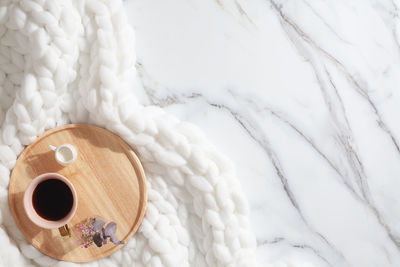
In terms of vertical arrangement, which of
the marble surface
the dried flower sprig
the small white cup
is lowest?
the dried flower sprig

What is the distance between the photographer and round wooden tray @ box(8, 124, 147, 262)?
1.05 meters

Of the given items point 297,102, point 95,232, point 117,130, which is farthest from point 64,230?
point 297,102

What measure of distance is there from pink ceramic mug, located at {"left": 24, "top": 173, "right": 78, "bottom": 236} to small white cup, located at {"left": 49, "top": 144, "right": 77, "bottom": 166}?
4 cm

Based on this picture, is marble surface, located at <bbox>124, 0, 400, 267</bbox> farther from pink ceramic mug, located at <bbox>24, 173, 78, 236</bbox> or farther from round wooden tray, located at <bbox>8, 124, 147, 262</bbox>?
pink ceramic mug, located at <bbox>24, 173, 78, 236</bbox>

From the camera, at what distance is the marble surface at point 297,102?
3.78ft

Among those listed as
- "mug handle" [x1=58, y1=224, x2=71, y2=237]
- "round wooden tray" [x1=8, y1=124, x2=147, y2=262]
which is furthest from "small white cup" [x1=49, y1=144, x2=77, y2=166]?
"mug handle" [x1=58, y1=224, x2=71, y2=237]

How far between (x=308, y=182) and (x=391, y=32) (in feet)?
1.40

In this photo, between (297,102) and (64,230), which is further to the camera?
(297,102)

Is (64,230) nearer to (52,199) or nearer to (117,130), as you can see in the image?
(52,199)

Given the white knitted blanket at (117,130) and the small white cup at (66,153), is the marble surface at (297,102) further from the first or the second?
the small white cup at (66,153)

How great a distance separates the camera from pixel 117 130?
42.1 inches

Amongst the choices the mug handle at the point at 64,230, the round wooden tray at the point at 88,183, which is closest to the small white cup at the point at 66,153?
the round wooden tray at the point at 88,183

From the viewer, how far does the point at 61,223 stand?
3.25 feet

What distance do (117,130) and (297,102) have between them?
427mm
